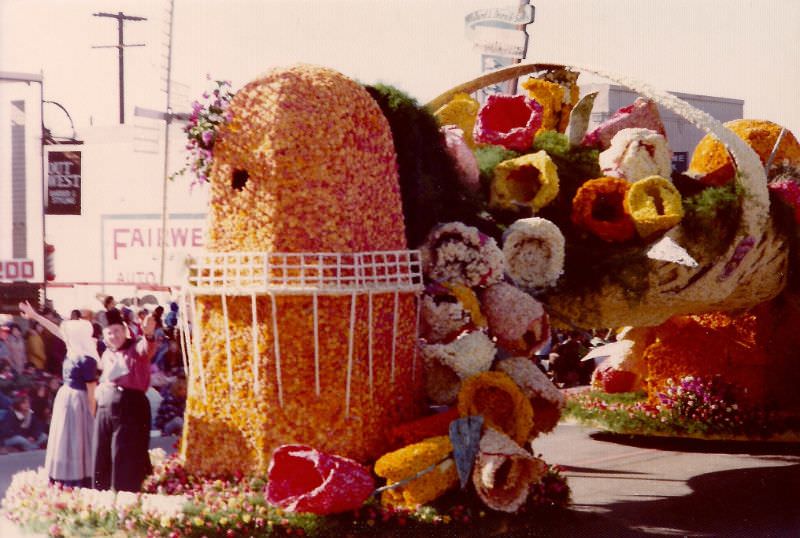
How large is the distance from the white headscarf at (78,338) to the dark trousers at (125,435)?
536 mm

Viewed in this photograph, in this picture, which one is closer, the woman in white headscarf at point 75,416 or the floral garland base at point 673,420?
the woman in white headscarf at point 75,416

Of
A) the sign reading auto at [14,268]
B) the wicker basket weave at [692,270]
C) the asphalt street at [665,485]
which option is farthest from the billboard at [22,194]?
the wicker basket weave at [692,270]

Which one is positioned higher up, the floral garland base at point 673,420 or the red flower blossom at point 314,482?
the red flower blossom at point 314,482

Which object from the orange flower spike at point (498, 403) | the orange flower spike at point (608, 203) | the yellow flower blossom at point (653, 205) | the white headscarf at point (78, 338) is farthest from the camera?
the orange flower spike at point (608, 203)

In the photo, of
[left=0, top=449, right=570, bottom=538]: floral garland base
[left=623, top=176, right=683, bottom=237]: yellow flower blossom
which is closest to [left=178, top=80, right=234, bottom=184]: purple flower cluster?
[left=0, top=449, right=570, bottom=538]: floral garland base

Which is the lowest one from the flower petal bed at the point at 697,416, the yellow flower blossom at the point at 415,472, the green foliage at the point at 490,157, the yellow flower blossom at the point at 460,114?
the flower petal bed at the point at 697,416

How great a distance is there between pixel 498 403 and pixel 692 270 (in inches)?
102

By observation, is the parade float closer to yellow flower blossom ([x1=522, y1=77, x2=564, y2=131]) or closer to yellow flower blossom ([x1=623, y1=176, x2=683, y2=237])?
yellow flower blossom ([x1=623, y1=176, x2=683, y2=237])

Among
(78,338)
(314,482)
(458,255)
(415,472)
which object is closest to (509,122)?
(458,255)

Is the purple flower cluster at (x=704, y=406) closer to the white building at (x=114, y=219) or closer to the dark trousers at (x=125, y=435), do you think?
the dark trousers at (x=125, y=435)

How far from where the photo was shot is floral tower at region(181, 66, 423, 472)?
23.2 feet

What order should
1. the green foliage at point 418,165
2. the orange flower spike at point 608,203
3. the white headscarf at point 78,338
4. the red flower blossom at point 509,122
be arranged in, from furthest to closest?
the red flower blossom at point 509,122 → the orange flower spike at point 608,203 → the green foliage at point 418,165 → the white headscarf at point 78,338

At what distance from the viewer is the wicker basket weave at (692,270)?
8719 mm

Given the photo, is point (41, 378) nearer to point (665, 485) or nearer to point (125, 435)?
point (125, 435)
